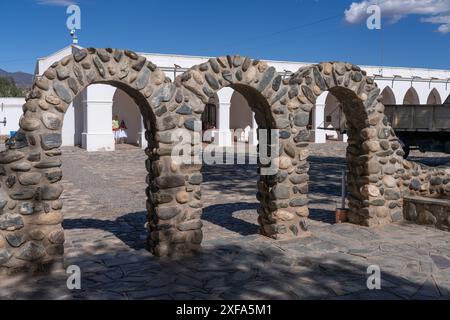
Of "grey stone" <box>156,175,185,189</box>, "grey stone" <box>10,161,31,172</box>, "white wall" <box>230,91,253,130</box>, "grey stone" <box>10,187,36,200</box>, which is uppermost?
A: "white wall" <box>230,91,253,130</box>

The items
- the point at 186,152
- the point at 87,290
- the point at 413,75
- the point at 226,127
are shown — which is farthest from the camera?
the point at 413,75

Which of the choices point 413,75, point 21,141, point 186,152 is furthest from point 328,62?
point 413,75

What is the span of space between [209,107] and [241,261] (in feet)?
65.5

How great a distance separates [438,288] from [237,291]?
1.81 m

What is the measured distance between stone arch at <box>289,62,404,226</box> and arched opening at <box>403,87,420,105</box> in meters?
18.8

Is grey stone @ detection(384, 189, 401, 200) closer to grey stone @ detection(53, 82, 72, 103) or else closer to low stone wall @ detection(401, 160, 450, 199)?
low stone wall @ detection(401, 160, 450, 199)

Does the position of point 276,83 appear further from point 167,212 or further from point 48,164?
point 48,164

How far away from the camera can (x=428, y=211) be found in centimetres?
666

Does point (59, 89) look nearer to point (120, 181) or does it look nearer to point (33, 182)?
point (33, 182)

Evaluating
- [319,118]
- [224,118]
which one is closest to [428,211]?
[224,118]

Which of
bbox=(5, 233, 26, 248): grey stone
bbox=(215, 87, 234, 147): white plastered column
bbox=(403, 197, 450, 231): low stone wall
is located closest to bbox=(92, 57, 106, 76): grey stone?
bbox=(5, 233, 26, 248): grey stone

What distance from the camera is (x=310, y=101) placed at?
600 centimetres

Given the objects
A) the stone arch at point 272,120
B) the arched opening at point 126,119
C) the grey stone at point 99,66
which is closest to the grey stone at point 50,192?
the grey stone at point 99,66

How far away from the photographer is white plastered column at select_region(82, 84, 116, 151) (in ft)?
59.4
